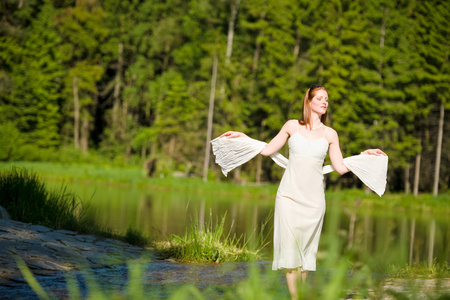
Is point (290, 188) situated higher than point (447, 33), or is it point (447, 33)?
point (447, 33)

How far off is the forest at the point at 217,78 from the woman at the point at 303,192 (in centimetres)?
2498

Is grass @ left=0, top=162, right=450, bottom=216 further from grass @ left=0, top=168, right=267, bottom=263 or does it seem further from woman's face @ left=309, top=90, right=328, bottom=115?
woman's face @ left=309, top=90, right=328, bottom=115

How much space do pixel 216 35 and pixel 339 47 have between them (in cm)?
807

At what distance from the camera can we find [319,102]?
448cm

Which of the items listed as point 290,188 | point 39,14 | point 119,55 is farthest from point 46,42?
point 290,188

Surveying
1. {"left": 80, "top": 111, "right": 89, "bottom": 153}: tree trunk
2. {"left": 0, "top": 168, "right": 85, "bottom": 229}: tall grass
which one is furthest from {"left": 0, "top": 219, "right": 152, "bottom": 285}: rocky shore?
{"left": 80, "top": 111, "right": 89, "bottom": 153}: tree trunk

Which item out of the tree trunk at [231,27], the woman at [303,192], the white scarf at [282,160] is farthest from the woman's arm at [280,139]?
the tree trunk at [231,27]

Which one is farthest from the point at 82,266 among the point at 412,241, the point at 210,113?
the point at 210,113

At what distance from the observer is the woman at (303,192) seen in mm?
4227

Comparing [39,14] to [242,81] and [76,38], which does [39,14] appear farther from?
[242,81]

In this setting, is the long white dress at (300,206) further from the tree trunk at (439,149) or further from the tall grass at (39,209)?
the tree trunk at (439,149)

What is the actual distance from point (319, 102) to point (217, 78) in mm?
29193

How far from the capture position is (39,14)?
39469 millimetres

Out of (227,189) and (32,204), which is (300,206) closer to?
(32,204)
